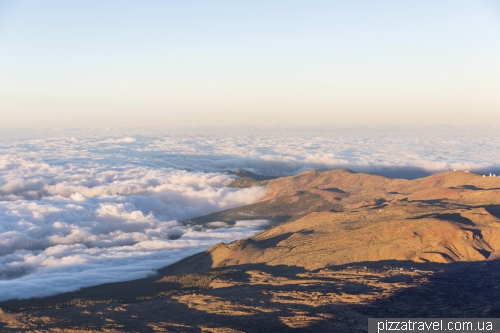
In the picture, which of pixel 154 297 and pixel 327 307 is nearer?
pixel 327 307

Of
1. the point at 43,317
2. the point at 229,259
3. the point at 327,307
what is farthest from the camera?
the point at 229,259

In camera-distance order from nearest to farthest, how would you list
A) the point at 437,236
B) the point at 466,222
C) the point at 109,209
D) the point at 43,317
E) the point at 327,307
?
the point at 327,307, the point at 43,317, the point at 437,236, the point at 466,222, the point at 109,209

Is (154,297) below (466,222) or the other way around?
below

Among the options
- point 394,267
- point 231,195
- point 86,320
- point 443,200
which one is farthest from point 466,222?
point 231,195

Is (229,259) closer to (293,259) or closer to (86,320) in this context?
(293,259)

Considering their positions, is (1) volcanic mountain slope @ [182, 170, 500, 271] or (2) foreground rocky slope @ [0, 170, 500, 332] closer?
(2) foreground rocky slope @ [0, 170, 500, 332]

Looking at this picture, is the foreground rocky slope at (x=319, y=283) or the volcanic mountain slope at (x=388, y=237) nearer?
the foreground rocky slope at (x=319, y=283)

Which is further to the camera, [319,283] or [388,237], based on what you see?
[388,237]

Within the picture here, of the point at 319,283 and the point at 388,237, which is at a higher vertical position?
the point at 388,237
